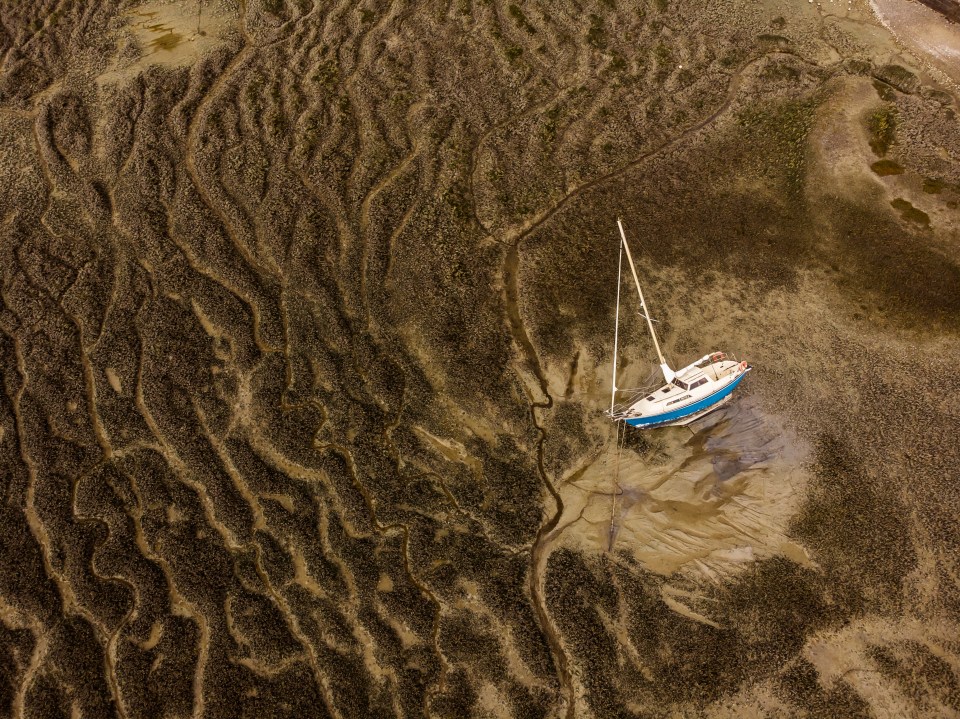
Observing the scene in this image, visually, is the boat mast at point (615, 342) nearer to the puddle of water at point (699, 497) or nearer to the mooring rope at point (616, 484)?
the mooring rope at point (616, 484)

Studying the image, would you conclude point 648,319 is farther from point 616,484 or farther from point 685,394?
point 616,484

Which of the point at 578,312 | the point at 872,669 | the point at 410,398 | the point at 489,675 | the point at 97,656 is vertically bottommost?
the point at 872,669

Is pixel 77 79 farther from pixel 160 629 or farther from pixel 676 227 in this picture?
pixel 676 227

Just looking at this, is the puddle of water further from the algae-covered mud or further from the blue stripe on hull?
the blue stripe on hull

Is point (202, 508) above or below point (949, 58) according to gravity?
below

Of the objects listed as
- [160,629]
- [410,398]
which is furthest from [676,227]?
[160,629]

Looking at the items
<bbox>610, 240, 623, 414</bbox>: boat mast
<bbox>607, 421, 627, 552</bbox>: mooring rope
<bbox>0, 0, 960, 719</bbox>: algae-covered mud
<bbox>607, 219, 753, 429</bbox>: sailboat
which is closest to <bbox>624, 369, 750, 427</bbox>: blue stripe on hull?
<bbox>607, 219, 753, 429</bbox>: sailboat
